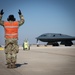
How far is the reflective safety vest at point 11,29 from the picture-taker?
8648 millimetres

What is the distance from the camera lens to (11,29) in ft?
Result: 28.5

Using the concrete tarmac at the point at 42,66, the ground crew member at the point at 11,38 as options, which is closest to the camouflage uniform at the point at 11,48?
the ground crew member at the point at 11,38

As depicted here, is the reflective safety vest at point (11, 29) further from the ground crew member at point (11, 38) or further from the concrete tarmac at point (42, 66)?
the concrete tarmac at point (42, 66)

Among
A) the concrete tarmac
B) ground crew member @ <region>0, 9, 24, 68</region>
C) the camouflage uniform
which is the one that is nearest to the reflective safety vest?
ground crew member @ <region>0, 9, 24, 68</region>

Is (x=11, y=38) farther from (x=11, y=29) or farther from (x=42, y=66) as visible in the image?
(x=42, y=66)

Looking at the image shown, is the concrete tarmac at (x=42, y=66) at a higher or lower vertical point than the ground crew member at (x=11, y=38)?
lower

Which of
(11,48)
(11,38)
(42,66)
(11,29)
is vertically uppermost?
(11,29)

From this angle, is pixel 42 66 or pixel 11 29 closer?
pixel 11 29

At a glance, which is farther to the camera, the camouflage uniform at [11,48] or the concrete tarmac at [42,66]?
the camouflage uniform at [11,48]

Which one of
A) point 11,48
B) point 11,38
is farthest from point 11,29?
point 11,48

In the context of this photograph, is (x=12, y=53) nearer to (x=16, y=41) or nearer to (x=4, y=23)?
(x=16, y=41)

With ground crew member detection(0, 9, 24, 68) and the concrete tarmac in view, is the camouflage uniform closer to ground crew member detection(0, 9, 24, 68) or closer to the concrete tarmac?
ground crew member detection(0, 9, 24, 68)

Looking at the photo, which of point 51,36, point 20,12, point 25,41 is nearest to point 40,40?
point 51,36

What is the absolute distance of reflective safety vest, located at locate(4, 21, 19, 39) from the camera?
8.65 metres
